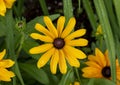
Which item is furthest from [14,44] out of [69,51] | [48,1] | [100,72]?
[48,1]

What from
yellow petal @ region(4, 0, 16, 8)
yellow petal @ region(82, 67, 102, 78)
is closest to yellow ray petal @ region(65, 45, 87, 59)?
yellow petal @ region(82, 67, 102, 78)

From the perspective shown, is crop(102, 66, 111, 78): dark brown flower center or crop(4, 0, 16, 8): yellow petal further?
crop(102, 66, 111, 78): dark brown flower center

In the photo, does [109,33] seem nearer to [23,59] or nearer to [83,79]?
[83,79]

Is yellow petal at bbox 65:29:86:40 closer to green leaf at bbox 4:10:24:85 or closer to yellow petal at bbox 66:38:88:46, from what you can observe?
yellow petal at bbox 66:38:88:46

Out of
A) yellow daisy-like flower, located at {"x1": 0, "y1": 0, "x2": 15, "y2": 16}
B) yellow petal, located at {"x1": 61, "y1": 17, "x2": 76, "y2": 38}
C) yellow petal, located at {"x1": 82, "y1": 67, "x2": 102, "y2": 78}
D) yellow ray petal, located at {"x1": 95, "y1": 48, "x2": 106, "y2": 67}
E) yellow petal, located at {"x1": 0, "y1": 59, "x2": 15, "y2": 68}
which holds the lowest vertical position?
yellow petal, located at {"x1": 82, "y1": 67, "x2": 102, "y2": 78}

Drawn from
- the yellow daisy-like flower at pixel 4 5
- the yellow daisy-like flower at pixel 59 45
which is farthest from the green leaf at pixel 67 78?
the yellow daisy-like flower at pixel 4 5

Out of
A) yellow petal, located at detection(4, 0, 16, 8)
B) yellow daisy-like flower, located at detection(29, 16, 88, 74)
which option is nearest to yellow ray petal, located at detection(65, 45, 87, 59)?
yellow daisy-like flower, located at detection(29, 16, 88, 74)

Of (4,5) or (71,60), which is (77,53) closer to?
(71,60)

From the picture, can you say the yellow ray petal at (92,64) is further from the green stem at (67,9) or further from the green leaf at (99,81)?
the green stem at (67,9)

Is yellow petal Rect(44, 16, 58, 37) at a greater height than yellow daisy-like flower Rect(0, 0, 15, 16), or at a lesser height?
lesser
